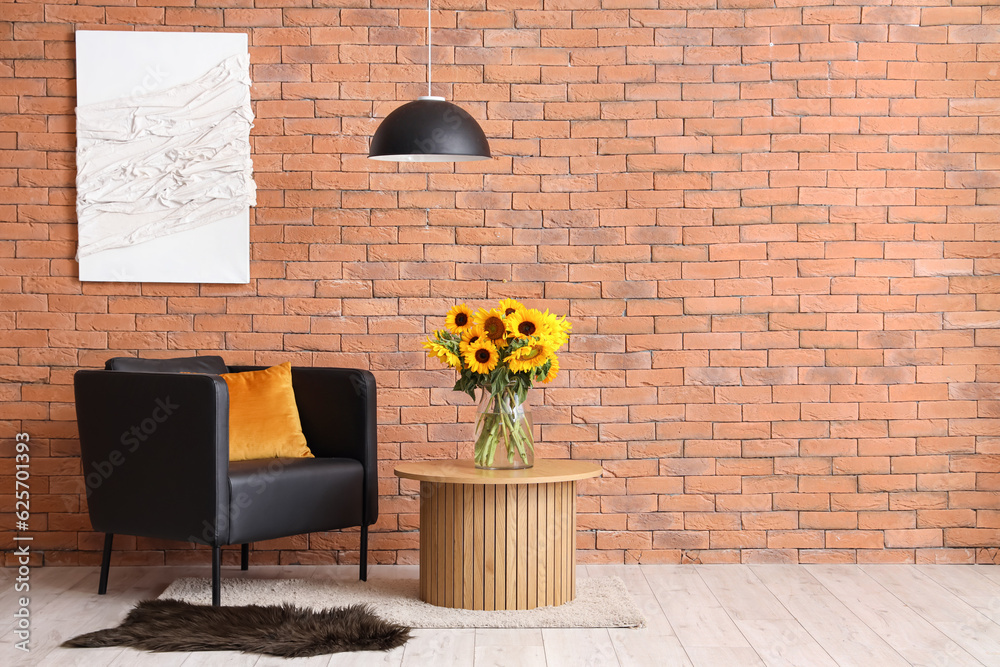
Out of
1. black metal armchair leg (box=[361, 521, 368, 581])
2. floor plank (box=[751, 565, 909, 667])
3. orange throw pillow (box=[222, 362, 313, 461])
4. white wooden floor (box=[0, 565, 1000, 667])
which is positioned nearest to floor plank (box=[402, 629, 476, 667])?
white wooden floor (box=[0, 565, 1000, 667])

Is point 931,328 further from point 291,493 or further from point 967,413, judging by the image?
point 291,493

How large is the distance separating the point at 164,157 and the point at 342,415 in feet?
4.49

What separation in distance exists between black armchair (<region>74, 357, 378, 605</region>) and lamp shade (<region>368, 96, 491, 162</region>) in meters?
0.96

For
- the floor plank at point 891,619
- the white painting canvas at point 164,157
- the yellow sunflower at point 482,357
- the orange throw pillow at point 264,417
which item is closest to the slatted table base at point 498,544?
the yellow sunflower at point 482,357

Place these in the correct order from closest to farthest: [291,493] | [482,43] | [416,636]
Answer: [416,636] < [291,493] < [482,43]

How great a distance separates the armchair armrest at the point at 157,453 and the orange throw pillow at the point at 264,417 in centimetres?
35

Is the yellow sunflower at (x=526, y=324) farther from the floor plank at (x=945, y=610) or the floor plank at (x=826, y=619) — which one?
the floor plank at (x=945, y=610)

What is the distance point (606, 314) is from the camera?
4.18 meters

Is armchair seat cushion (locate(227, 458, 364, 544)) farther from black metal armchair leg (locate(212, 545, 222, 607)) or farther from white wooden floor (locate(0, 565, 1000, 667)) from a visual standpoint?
white wooden floor (locate(0, 565, 1000, 667))

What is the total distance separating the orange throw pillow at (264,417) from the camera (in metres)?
3.70

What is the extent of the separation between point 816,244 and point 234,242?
8.13ft

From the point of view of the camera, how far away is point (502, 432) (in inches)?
133

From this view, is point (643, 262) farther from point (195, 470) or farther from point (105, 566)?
point (105, 566)

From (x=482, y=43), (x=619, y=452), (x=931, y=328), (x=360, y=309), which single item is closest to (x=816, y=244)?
(x=931, y=328)
